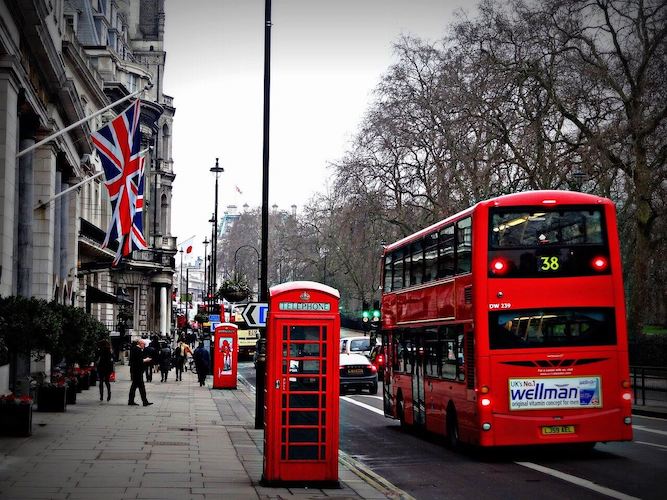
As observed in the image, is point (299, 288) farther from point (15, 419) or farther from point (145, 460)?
point (15, 419)

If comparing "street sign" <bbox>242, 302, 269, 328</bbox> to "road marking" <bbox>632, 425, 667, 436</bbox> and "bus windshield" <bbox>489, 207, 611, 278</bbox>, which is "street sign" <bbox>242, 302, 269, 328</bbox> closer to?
"bus windshield" <bbox>489, 207, 611, 278</bbox>

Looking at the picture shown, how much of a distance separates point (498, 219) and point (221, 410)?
47.0ft

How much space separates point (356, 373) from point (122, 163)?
15805 millimetres

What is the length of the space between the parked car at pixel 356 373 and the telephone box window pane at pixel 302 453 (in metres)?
24.6

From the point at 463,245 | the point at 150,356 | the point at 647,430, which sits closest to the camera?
the point at 463,245

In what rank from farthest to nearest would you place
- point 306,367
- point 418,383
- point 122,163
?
1. point 122,163
2. point 418,383
3. point 306,367

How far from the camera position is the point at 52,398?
25.7 metres

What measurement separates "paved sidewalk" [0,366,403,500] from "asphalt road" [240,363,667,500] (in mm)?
914

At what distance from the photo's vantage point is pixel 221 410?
1159 inches

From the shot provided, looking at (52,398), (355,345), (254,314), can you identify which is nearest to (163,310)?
(355,345)

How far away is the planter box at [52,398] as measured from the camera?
2559 cm

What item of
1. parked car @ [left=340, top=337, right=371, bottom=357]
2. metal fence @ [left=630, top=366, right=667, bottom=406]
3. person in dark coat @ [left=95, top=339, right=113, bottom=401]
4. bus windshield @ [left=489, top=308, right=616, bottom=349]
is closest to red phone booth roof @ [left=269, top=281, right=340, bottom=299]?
bus windshield @ [left=489, top=308, right=616, bottom=349]

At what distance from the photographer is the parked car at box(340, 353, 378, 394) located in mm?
38500

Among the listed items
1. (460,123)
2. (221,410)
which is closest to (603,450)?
(221,410)
